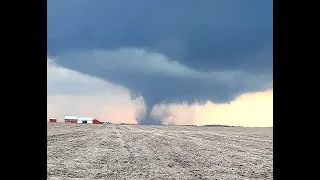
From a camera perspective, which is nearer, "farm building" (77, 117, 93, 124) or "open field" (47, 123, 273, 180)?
"open field" (47, 123, 273, 180)

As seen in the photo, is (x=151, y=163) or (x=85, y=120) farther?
(x=85, y=120)

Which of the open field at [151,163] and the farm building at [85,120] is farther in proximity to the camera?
the farm building at [85,120]

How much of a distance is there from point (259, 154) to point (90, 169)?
20.4ft

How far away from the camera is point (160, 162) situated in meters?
10.0

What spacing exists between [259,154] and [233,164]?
272 cm
